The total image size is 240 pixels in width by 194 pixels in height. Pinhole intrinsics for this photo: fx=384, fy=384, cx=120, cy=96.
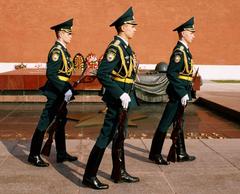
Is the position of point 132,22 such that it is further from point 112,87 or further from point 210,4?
point 210,4

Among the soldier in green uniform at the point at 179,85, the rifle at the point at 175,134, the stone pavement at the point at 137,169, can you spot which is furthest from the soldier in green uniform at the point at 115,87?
the rifle at the point at 175,134

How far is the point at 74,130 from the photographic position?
7082mm

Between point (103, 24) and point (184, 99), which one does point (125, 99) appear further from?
point (103, 24)

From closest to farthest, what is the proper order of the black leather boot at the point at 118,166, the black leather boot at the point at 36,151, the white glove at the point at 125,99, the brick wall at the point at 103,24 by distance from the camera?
the white glove at the point at 125,99 → the black leather boot at the point at 118,166 → the black leather boot at the point at 36,151 → the brick wall at the point at 103,24

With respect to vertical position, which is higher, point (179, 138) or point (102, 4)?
point (102, 4)

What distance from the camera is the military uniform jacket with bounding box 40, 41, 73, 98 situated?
4473mm

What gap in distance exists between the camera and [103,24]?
2312 cm

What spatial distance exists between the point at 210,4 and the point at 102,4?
6585 mm

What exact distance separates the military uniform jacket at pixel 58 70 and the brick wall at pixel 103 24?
61.4ft

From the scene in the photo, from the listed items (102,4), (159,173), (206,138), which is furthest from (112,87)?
(102,4)

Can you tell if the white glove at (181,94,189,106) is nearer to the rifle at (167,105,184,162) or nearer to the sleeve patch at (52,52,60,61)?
the rifle at (167,105,184,162)

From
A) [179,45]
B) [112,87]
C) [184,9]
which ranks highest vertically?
[184,9]

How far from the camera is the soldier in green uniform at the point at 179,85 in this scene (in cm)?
469

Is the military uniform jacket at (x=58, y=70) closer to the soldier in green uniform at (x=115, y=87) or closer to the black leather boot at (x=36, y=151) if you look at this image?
the black leather boot at (x=36, y=151)
